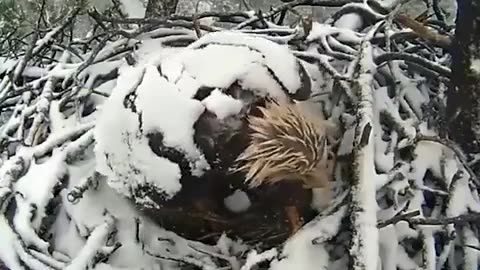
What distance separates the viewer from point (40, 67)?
886mm

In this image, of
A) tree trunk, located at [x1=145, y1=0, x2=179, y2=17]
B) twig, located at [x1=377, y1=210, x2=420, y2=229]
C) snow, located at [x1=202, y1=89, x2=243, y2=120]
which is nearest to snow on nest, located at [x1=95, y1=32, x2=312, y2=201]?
snow, located at [x1=202, y1=89, x2=243, y2=120]

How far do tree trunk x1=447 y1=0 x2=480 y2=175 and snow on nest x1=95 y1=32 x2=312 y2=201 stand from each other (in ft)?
0.42

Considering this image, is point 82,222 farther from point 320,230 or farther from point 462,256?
point 462,256

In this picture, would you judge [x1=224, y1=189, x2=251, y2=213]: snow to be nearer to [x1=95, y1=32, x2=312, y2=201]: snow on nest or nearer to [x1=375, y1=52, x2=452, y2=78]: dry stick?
[x1=95, y1=32, x2=312, y2=201]: snow on nest

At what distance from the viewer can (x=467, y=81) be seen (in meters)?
0.57

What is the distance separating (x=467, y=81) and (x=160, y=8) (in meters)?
0.52

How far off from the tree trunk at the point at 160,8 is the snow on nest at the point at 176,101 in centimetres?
43

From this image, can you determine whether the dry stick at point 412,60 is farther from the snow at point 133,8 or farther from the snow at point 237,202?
the snow at point 133,8

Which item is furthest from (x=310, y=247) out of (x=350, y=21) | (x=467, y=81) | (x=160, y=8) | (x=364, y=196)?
(x=160, y=8)

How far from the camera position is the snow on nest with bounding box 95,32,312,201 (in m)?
0.52

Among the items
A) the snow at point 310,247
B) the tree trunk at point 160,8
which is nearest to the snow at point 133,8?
the tree trunk at point 160,8

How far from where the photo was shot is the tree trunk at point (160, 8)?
98 centimetres

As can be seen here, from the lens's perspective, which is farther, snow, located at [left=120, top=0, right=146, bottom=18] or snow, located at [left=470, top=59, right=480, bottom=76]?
snow, located at [left=120, top=0, right=146, bottom=18]

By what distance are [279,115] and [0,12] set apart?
4.21 feet
